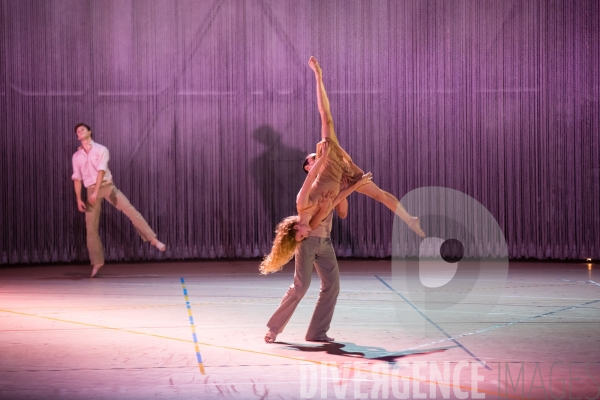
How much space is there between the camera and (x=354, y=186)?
549 centimetres

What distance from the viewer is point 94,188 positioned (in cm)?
941

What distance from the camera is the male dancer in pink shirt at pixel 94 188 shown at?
9.27 m

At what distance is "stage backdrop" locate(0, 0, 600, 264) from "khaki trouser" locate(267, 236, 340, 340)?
546cm

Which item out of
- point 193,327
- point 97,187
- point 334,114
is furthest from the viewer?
point 334,114

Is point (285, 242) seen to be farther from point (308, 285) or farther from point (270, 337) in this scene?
point (270, 337)

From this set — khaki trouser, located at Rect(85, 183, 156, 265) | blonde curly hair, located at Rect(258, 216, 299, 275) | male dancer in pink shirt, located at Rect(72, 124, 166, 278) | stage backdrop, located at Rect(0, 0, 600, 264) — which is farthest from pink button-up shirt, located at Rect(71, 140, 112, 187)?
blonde curly hair, located at Rect(258, 216, 299, 275)

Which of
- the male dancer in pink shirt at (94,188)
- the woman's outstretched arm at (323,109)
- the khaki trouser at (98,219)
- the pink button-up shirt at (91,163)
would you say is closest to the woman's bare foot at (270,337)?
the woman's outstretched arm at (323,109)

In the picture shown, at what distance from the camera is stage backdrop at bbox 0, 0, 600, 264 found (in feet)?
35.8

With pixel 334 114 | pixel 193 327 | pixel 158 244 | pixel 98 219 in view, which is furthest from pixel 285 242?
pixel 334 114

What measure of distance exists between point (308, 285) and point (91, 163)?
4.60 metres

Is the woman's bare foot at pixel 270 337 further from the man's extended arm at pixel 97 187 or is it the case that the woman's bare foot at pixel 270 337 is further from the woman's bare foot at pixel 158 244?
the man's extended arm at pixel 97 187

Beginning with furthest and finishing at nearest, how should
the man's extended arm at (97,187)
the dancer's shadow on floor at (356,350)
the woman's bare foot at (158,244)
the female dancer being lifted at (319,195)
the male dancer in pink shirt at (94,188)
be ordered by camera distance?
the woman's bare foot at (158,244) < the male dancer in pink shirt at (94,188) < the man's extended arm at (97,187) < the female dancer being lifted at (319,195) < the dancer's shadow on floor at (356,350)

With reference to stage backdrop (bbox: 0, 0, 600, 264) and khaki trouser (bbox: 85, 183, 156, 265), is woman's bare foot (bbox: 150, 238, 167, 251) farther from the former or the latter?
stage backdrop (bbox: 0, 0, 600, 264)

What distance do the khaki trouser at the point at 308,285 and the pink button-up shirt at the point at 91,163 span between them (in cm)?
433
